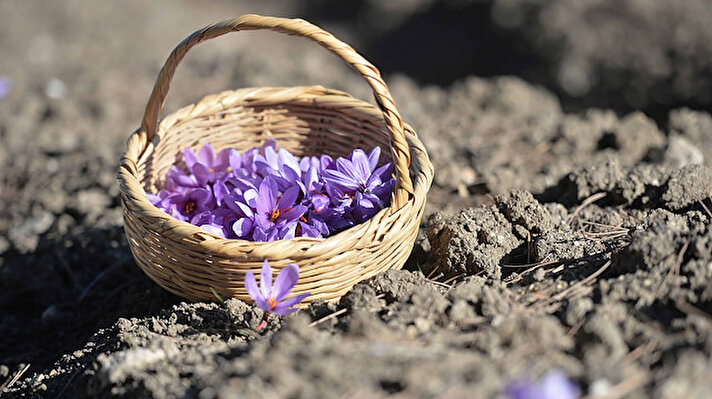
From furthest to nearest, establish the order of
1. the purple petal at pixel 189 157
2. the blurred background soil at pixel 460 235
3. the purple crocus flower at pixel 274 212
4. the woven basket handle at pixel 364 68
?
the purple petal at pixel 189 157, the purple crocus flower at pixel 274 212, the woven basket handle at pixel 364 68, the blurred background soil at pixel 460 235

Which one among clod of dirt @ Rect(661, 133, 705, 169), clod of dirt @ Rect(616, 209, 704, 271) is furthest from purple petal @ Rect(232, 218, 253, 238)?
clod of dirt @ Rect(661, 133, 705, 169)

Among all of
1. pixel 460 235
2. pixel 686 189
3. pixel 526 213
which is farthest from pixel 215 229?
pixel 686 189

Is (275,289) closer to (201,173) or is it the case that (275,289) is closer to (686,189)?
(201,173)

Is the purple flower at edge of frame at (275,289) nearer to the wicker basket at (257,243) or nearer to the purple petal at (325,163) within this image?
the wicker basket at (257,243)

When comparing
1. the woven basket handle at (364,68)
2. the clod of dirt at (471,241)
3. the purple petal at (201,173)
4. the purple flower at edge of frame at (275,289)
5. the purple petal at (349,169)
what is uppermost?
the woven basket handle at (364,68)

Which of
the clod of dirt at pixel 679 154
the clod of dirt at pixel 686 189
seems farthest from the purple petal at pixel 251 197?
the clod of dirt at pixel 679 154

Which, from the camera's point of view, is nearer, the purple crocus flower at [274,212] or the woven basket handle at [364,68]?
the woven basket handle at [364,68]

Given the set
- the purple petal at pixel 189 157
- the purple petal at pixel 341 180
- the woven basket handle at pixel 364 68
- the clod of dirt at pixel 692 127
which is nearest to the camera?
the woven basket handle at pixel 364 68

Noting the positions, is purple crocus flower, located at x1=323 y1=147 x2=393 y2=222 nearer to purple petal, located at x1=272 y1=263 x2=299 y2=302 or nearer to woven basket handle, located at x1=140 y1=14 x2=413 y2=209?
woven basket handle, located at x1=140 y1=14 x2=413 y2=209

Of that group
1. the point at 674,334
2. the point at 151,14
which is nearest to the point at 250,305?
the point at 674,334
